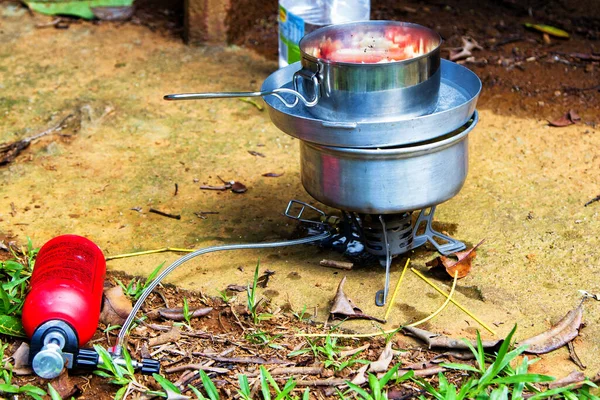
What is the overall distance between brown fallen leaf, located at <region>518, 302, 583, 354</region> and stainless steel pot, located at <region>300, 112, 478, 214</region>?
621 millimetres

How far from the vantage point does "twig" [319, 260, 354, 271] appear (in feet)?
10.9

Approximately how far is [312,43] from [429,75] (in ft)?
1.62

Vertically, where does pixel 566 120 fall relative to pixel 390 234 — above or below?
below

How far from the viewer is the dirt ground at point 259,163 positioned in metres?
3.22

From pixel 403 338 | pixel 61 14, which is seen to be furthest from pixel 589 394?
pixel 61 14

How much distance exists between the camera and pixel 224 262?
3.41 meters

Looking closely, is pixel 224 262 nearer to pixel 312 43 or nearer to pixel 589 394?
pixel 312 43

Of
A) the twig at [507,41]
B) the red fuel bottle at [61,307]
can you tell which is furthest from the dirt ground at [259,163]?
the red fuel bottle at [61,307]

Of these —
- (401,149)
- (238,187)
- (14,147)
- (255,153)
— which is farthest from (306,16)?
(401,149)

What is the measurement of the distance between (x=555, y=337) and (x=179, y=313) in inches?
55.0

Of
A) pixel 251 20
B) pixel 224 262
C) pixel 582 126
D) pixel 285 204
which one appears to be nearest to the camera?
pixel 224 262

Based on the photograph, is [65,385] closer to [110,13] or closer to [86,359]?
[86,359]

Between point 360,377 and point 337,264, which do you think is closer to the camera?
point 360,377

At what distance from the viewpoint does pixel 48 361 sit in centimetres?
256
